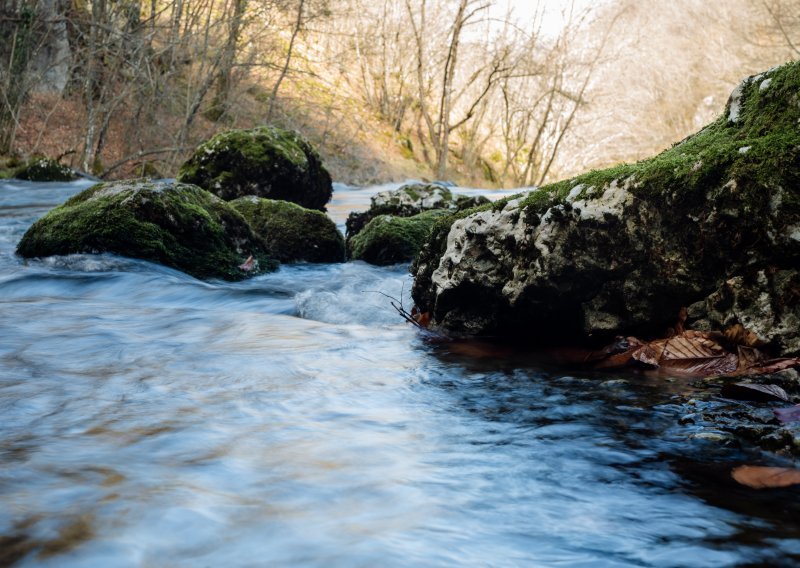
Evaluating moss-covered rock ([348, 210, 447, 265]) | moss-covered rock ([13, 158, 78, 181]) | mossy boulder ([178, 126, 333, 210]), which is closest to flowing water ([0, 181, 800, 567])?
moss-covered rock ([348, 210, 447, 265])

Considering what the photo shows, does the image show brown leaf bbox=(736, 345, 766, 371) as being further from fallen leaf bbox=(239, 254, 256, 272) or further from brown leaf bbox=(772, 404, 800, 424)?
fallen leaf bbox=(239, 254, 256, 272)

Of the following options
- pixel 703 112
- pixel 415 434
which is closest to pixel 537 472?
pixel 415 434

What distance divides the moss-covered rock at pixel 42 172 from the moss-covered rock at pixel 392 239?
383 inches

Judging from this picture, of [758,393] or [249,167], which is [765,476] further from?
[249,167]

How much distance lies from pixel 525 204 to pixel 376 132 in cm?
2631

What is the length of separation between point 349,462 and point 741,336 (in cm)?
189

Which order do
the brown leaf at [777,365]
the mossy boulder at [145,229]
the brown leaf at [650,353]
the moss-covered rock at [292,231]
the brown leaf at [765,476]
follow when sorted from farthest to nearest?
the moss-covered rock at [292,231] < the mossy boulder at [145,229] < the brown leaf at [650,353] < the brown leaf at [777,365] < the brown leaf at [765,476]

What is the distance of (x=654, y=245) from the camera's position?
3.57m

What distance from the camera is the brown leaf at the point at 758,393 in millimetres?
2713

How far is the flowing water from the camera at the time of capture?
1960 millimetres

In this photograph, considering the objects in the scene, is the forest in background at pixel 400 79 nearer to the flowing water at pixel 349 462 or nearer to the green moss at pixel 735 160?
the flowing water at pixel 349 462

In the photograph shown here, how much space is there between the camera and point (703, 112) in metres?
35.6

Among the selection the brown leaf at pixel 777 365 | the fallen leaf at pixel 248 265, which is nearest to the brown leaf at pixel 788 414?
the brown leaf at pixel 777 365

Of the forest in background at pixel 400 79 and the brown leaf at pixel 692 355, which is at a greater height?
the forest in background at pixel 400 79
